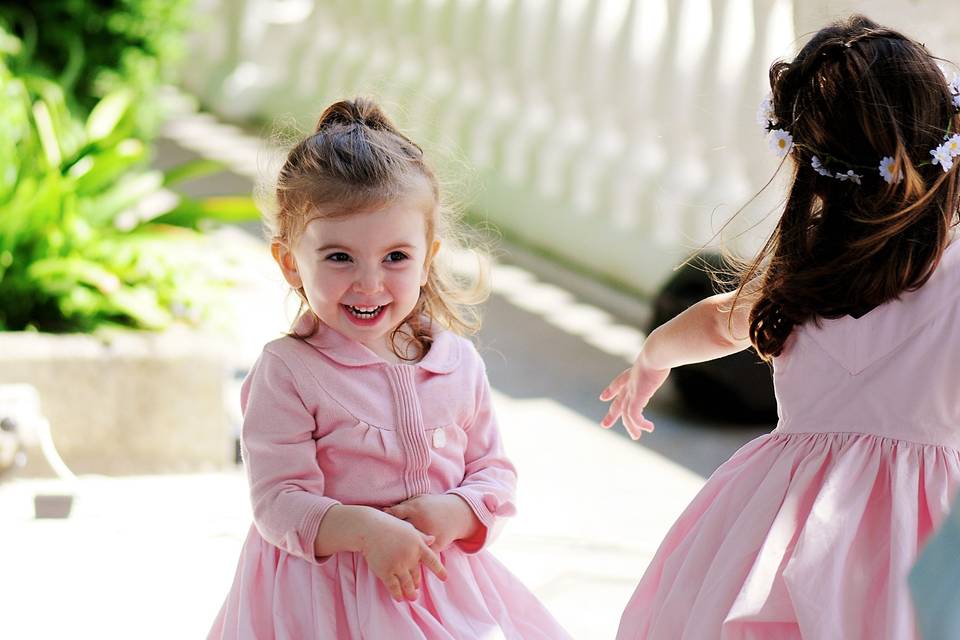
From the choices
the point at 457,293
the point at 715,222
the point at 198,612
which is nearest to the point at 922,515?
the point at 457,293

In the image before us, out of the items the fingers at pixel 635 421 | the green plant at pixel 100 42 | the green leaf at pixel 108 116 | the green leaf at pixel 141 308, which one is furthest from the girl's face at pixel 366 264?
the green plant at pixel 100 42

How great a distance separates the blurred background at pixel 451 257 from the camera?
3.14 m

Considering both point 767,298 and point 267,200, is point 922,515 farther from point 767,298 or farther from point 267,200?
point 267,200

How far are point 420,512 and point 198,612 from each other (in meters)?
0.92

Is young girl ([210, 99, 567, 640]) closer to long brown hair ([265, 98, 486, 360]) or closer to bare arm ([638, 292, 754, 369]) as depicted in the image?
long brown hair ([265, 98, 486, 360])

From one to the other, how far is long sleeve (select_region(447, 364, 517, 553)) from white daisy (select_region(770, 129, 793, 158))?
55 centimetres

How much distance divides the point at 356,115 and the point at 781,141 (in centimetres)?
62

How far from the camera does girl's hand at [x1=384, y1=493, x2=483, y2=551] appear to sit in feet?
7.00

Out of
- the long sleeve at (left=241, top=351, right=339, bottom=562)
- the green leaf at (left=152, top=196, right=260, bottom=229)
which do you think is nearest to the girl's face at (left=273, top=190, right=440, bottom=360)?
the long sleeve at (left=241, top=351, right=339, bottom=562)

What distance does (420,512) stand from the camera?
213 cm

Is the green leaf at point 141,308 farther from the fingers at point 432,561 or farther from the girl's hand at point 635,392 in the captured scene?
the fingers at point 432,561

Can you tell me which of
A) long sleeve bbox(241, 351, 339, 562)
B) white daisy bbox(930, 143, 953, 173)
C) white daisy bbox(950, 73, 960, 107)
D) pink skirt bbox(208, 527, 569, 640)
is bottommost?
pink skirt bbox(208, 527, 569, 640)

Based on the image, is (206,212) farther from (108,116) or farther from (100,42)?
(100,42)

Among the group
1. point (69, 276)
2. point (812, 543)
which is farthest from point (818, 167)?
point (69, 276)
